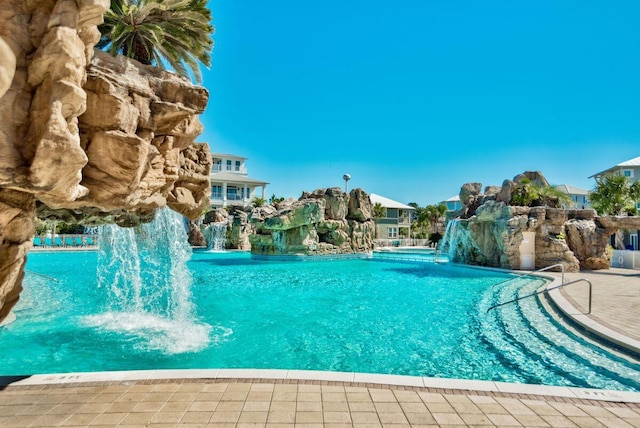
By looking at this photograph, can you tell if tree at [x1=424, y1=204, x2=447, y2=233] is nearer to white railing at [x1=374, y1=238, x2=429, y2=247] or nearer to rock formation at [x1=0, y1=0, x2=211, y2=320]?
white railing at [x1=374, y1=238, x2=429, y2=247]

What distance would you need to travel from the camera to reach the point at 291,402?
14.5ft

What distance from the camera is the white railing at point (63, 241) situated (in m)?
36.8

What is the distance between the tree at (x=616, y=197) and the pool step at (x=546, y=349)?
25127 millimetres

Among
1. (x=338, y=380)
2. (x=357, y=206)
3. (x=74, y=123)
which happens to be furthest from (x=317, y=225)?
(x=74, y=123)

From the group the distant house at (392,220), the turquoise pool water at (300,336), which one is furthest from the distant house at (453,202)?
the turquoise pool water at (300,336)

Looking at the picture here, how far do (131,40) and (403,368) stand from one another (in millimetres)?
9741

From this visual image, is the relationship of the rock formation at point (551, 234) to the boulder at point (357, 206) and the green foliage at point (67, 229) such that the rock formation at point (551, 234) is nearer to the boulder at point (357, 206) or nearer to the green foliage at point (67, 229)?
the boulder at point (357, 206)

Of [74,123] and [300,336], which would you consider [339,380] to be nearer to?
[300,336]

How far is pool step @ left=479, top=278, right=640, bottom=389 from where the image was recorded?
634 cm

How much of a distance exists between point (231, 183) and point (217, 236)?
18.6 m

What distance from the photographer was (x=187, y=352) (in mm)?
7902

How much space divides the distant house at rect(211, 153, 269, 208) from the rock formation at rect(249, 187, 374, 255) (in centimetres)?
2165

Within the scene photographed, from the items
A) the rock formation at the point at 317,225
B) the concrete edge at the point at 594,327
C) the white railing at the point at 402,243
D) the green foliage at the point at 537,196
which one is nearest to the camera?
the concrete edge at the point at 594,327

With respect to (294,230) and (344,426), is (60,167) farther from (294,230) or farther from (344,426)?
(294,230)
